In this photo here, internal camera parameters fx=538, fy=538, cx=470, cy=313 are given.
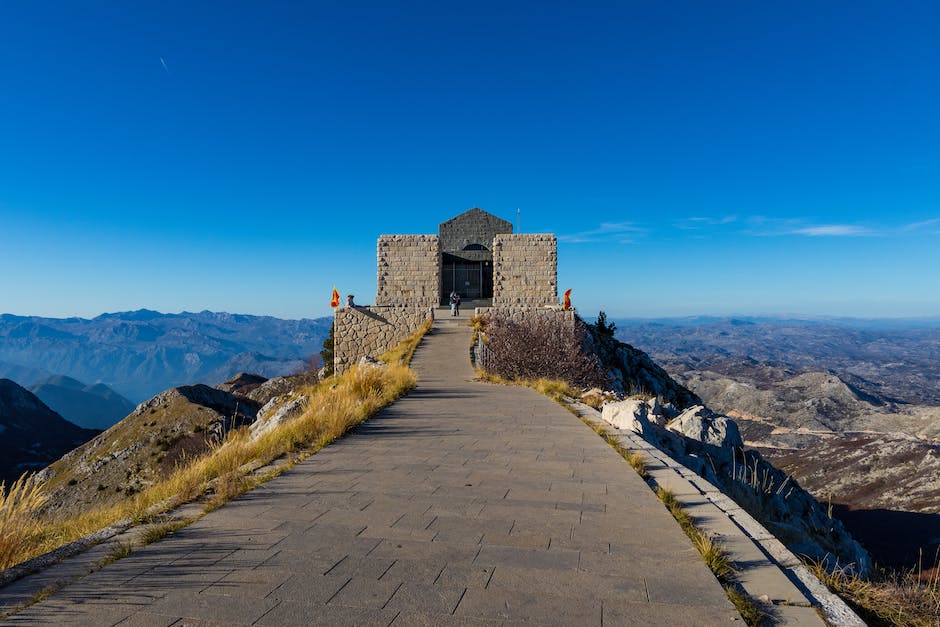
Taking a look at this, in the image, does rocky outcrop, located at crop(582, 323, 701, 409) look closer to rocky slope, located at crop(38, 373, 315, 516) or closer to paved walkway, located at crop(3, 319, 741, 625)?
rocky slope, located at crop(38, 373, 315, 516)

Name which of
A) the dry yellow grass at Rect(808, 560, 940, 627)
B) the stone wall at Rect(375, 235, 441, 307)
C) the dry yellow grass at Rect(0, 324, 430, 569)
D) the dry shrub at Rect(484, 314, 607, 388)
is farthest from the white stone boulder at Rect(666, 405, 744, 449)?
the stone wall at Rect(375, 235, 441, 307)

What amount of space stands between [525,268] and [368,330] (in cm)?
848

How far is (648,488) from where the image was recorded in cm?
484

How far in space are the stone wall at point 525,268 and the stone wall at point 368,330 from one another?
16.8 feet

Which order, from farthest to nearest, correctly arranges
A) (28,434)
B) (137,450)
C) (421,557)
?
(28,434) → (137,450) → (421,557)

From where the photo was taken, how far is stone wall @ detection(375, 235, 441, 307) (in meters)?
26.2

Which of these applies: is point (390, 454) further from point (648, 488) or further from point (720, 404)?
point (720, 404)

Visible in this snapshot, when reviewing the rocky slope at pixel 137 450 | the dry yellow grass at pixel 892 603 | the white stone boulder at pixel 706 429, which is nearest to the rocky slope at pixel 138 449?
the rocky slope at pixel 137 450

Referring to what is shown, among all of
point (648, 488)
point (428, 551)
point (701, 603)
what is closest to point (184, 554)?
point (428, 551)

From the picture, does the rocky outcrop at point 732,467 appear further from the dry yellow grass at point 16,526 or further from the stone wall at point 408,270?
the stone wall at point 408,270

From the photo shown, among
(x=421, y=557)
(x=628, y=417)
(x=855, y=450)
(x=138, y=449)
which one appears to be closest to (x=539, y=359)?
(x=628, y=417)

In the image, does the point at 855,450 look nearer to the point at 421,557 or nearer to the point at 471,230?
the point at 471,230

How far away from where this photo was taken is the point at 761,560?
3.29 metres

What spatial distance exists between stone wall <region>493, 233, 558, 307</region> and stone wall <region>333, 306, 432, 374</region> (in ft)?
16.8
